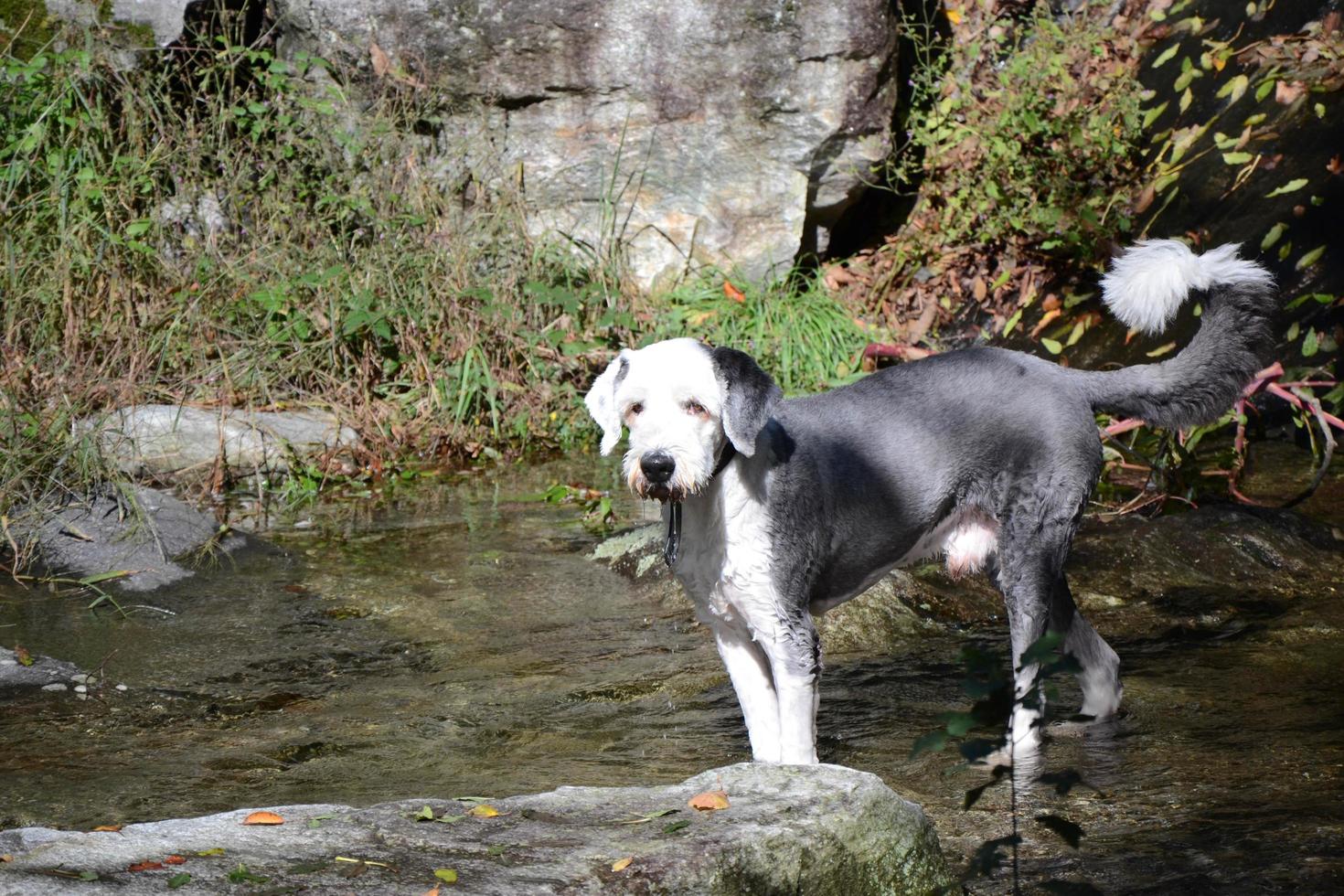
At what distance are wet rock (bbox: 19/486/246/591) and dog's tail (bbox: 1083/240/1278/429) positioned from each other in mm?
4338

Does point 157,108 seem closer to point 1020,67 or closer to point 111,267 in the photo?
point 111,267

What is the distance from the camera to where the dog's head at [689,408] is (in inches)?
150

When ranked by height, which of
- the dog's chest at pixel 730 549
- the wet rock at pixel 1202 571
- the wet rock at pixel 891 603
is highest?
the dog's chest at pixel 730 549

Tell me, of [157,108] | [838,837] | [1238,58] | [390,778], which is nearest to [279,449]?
[157,108]

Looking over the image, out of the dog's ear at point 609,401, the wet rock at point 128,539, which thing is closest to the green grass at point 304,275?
the wet rock at point 128,539

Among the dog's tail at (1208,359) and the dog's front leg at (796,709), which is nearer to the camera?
the dog's front leg at (796,709)

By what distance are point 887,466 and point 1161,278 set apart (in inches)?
41.0

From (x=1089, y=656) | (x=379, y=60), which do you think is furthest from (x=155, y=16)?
(x=1089, y=656)

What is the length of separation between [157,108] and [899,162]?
5.13m

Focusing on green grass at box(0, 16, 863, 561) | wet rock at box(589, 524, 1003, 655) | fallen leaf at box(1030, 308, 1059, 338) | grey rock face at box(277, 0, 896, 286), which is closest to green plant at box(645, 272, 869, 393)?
green grass at box(0, 16, 863, 561)

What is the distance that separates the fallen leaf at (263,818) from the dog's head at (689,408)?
132 centimetres

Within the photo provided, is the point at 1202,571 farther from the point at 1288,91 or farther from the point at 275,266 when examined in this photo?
Result: the point at 275,266

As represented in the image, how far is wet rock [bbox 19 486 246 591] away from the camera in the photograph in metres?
6.52

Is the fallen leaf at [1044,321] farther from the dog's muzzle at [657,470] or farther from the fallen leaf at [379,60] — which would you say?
the dog's muzzle at [657,470]
